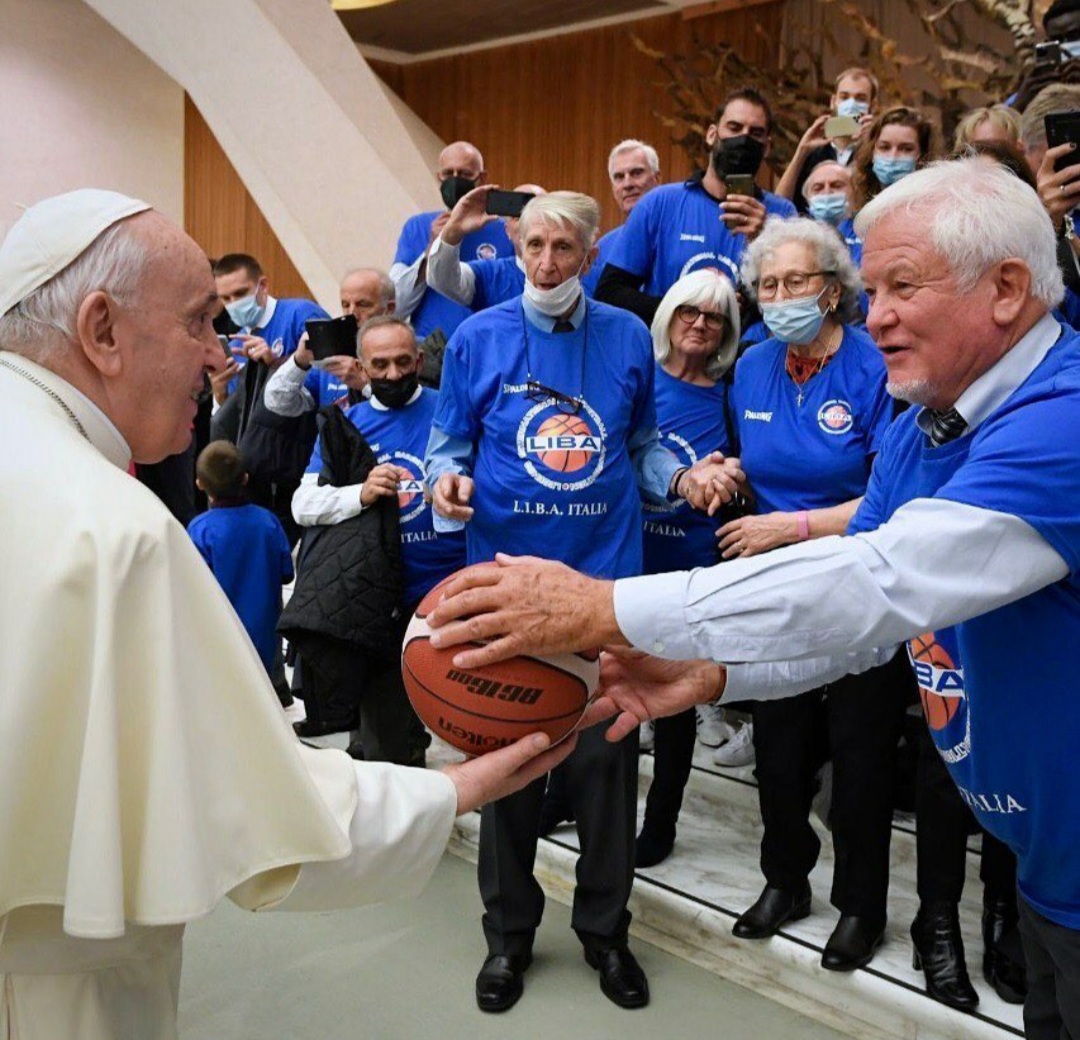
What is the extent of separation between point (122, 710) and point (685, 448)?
2.67m

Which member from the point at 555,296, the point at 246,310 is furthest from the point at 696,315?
the point at 246,310

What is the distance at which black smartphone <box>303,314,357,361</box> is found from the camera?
4.48 meters

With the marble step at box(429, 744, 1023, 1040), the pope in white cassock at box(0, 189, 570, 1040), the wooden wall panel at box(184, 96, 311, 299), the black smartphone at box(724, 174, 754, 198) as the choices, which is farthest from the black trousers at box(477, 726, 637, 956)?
the wooden wall panel at box(184, 96, 311, 299)

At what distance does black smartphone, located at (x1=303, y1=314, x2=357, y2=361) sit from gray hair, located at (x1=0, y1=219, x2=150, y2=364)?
116 inches

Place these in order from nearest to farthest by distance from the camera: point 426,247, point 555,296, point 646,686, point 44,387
→ point 44,387 < point 646,686 < point 555,296 < point 426,247

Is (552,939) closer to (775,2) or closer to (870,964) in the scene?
(870,964)

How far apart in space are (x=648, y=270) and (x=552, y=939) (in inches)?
97.1

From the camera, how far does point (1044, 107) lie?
3.14 m

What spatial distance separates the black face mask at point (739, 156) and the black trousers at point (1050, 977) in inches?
120

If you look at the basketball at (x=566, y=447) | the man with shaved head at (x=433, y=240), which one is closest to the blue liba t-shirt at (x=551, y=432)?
the basketball at (x=566, y=447)

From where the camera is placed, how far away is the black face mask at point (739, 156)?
4.29m

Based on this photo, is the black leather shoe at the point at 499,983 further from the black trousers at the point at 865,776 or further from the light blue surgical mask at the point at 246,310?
the light blue surgical mask at the point at 246,310

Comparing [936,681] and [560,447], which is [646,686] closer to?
[936,681]

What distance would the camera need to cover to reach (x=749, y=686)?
7.04ft
